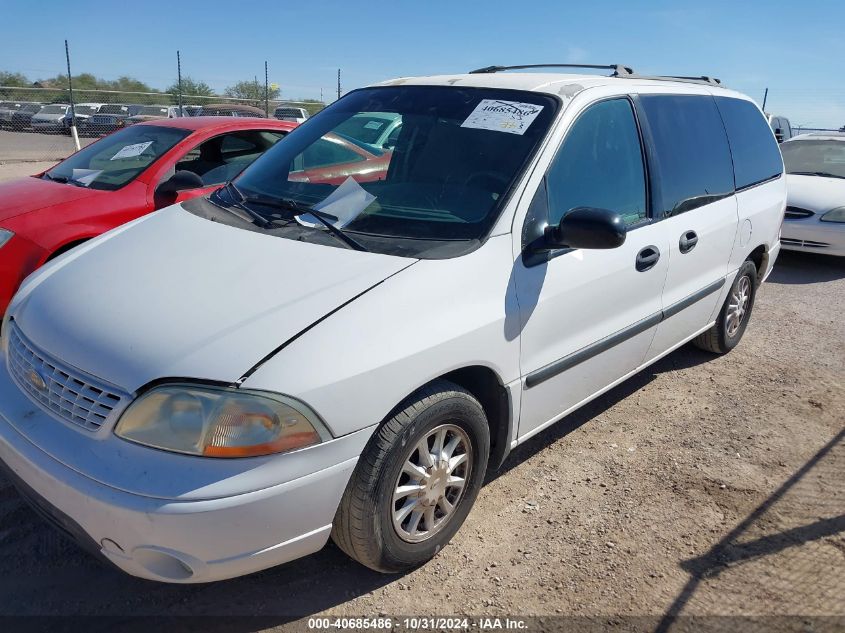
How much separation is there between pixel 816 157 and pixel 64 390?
9.67 m

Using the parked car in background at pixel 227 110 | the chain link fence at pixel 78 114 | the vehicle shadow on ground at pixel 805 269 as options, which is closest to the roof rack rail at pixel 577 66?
the vehicle shadow on ground at pixel 805 269

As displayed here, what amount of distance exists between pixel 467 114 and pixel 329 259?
1117mm

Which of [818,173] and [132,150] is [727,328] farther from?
[818,173]

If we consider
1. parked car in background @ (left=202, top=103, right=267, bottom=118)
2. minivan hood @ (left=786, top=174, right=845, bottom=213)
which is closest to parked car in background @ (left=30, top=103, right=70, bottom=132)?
parked car in background @ (left=202, top=103, right=267, bottom=118)

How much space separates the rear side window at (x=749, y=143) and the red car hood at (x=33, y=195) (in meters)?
4.37

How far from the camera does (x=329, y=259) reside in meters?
2.56

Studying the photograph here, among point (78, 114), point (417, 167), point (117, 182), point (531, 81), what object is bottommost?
point (78, 114)

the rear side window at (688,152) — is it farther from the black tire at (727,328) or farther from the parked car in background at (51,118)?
the parked car in background at (51,118)

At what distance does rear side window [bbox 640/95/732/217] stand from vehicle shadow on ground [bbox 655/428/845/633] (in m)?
1.55

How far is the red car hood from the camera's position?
460cm

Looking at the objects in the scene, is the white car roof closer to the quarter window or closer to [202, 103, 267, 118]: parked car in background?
the quarter window

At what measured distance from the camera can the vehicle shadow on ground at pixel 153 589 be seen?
7.96 ft

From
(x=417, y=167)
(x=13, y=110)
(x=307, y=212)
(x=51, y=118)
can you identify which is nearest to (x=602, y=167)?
(x=417, y=167)

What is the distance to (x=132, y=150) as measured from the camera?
5.39 metres
